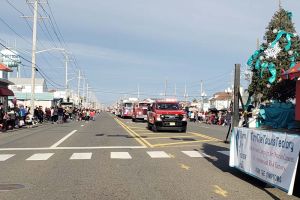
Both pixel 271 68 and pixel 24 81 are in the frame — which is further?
pixel 24 81

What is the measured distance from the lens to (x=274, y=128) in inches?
429

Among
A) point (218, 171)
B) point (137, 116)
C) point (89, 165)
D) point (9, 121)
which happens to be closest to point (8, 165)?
point (89, 165)

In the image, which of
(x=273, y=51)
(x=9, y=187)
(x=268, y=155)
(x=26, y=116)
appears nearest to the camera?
(x=268, y=155)

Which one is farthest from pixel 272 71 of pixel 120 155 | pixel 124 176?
pixel 120 155

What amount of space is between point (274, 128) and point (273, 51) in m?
2.77

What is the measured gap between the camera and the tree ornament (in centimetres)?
1271

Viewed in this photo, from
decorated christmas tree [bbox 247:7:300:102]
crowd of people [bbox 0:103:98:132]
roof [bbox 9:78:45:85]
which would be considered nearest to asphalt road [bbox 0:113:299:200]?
decorated christmas tree [bbox 247:7:300:102]

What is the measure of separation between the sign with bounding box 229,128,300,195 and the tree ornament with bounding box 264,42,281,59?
8.08 ft

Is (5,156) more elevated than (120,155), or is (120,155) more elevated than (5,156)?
(120,155)

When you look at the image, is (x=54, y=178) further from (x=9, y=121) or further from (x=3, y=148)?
(x=9, y=121)

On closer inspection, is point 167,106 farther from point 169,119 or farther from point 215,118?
point 215,118

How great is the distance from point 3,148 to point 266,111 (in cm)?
1176

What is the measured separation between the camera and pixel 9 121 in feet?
109

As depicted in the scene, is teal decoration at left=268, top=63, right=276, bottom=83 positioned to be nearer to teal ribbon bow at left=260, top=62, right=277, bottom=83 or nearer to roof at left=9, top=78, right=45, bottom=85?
teal ribbon bow at left=260, top=62, right=277, bottom=83
